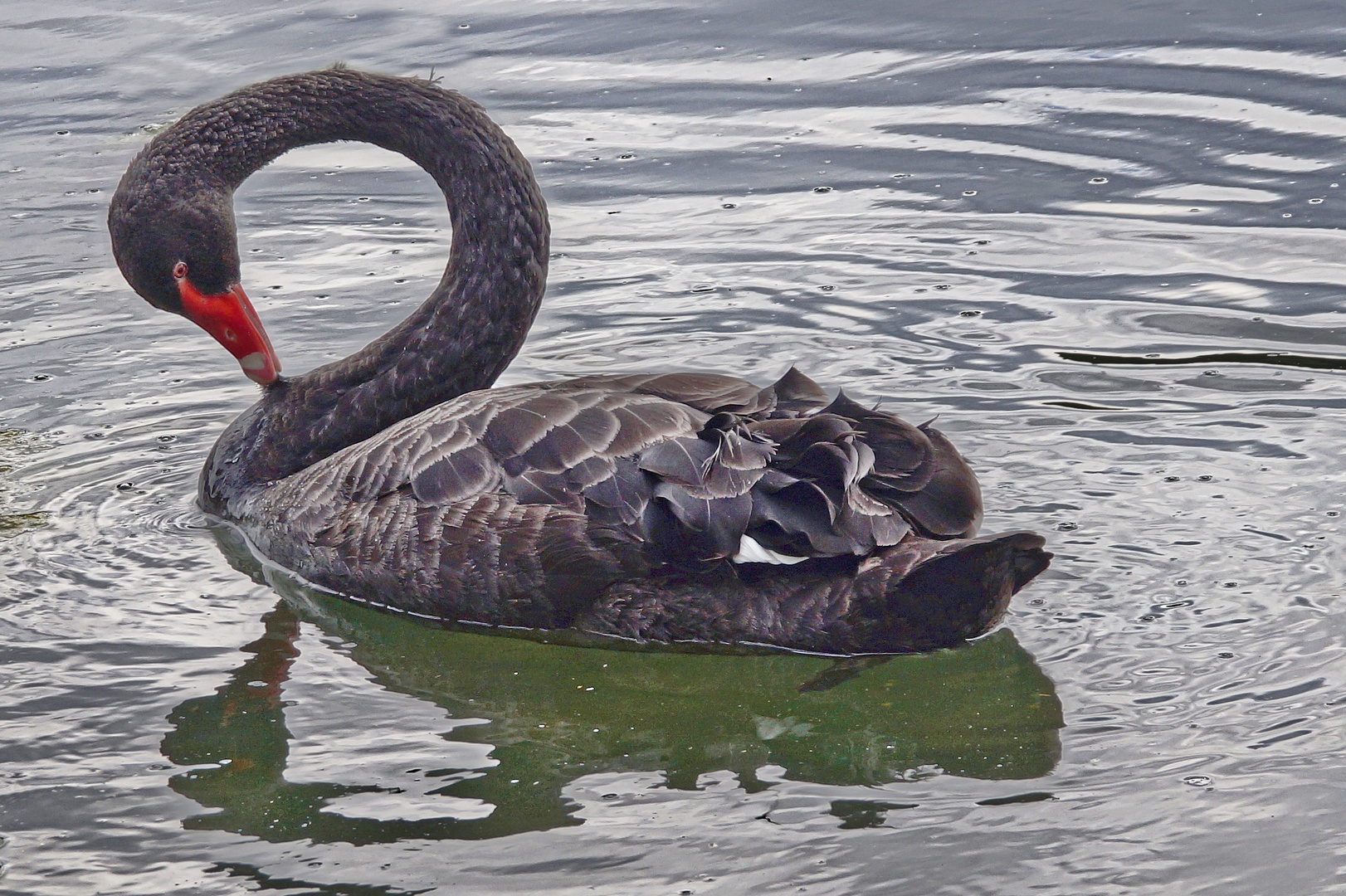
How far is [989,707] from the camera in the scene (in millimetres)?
4188

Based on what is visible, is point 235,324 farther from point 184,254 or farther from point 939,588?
point 939,588

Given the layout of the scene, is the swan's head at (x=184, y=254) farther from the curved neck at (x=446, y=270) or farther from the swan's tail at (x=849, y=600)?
the swan's tail at (x=849, y=600)

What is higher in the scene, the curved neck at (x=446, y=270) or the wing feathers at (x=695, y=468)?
the curved neck at (x=446, y=270)

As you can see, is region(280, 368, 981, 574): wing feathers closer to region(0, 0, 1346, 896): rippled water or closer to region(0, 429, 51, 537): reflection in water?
region(0, 0, 1346, 896): rippled water

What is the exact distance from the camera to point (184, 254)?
518 centimetres

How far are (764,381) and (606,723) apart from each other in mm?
2346

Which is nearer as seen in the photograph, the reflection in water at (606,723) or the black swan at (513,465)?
the reflection in water at (606,723)

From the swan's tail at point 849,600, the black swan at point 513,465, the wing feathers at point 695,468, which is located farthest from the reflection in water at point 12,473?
the swan's tail at point 849,600

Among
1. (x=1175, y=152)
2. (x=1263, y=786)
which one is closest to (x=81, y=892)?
(x=1263, y=786)

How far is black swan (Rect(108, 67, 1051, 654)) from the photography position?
429 cm

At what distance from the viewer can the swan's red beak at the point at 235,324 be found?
17.3ft

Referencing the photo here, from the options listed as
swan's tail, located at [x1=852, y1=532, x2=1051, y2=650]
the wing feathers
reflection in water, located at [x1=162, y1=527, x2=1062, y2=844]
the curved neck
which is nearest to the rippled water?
reflection in water, located at [x1=162, y1=527, x2=1062, y2=844]

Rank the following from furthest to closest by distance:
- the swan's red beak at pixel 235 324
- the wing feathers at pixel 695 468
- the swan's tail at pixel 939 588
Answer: the swan's red beak at pixel 235 324
the wing feathers at pixel 695 468
the swan's tail at pixel 939 588

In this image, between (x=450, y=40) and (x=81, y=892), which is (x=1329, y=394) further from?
(x=450, y=40)
